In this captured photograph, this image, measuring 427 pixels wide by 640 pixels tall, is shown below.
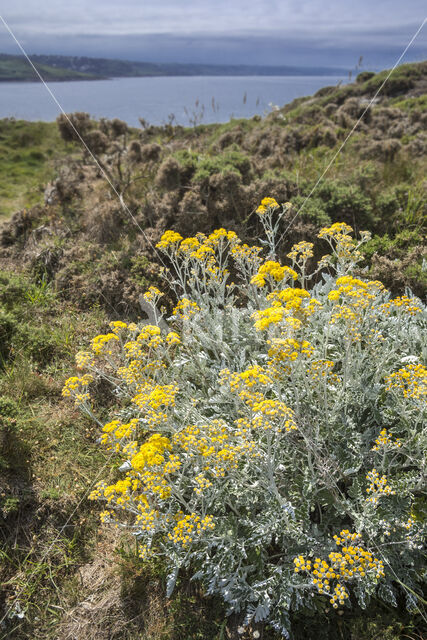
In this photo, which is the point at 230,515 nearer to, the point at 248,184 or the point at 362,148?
the point at 248,184

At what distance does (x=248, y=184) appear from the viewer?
17.9ft

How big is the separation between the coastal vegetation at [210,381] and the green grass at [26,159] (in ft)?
2.12

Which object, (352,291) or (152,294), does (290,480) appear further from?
(152,294)

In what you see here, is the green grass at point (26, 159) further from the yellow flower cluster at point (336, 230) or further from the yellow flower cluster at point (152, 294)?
the yellow flower cluster at point (336, 230)

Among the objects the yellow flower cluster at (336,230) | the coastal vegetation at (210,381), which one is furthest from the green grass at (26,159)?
the yellow flower cluster at (336,230)

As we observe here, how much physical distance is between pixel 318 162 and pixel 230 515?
205 inches

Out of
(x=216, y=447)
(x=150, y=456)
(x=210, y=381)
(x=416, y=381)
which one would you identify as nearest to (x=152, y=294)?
(x=210, y=381)

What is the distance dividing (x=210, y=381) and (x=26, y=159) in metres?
8.80

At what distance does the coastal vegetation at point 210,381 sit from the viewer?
218cm

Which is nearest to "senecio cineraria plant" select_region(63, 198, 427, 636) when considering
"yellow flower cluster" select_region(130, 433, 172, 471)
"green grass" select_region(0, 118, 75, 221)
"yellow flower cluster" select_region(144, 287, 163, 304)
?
"yellow flower cluster" select_region(130, 433, 172, 471)

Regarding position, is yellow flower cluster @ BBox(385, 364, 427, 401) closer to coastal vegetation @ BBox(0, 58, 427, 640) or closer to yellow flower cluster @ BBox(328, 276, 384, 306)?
coastal vegetation @ BBox(0, 58, 427, 640)

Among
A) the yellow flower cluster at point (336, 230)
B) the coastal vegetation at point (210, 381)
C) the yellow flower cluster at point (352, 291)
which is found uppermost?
the yellow flower cluster at point (336, 230)

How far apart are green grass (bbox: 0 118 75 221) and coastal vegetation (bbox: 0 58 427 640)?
65 centimetres

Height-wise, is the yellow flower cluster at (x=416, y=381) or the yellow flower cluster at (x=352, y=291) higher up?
the yellow flower cluster at (x=352, y=291)
